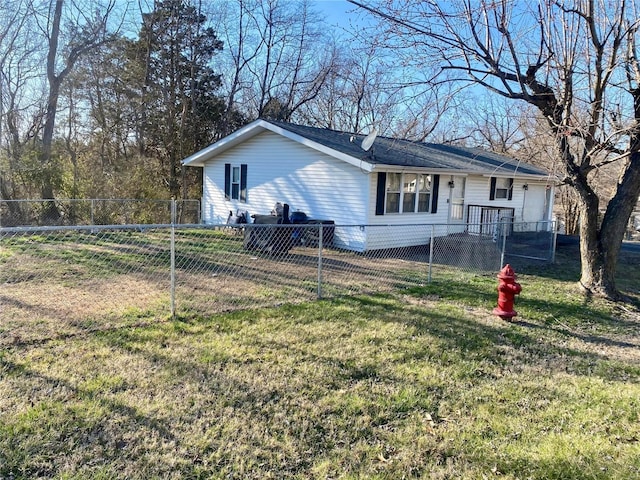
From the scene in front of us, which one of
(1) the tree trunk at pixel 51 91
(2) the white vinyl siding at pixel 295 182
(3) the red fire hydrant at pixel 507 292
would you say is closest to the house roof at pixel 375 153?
(2) the white vinyl siding at pixel 295 182

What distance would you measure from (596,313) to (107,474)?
6.56 meters

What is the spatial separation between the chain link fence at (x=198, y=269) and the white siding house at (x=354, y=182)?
43 centimetres

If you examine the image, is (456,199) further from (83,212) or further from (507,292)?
(83,212)

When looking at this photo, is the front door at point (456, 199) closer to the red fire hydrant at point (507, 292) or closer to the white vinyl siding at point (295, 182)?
the white vinyl siding at point (295, 182)

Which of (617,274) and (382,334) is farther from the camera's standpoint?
(617,274)

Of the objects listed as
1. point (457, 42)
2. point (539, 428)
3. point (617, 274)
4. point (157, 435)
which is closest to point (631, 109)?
point (457, 42)

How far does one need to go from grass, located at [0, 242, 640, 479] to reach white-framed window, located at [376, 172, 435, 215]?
6450mm

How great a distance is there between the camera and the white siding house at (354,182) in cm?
1139

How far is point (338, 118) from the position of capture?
2722 centimetres

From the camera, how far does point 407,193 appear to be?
1229 centimetres

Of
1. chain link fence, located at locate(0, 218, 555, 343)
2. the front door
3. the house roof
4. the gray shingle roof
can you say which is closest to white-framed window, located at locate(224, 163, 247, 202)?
the house roof

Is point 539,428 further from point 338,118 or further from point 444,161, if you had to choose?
point 338,118

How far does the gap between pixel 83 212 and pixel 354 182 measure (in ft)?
36.2

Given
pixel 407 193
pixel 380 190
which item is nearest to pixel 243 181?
pixel 380 190
